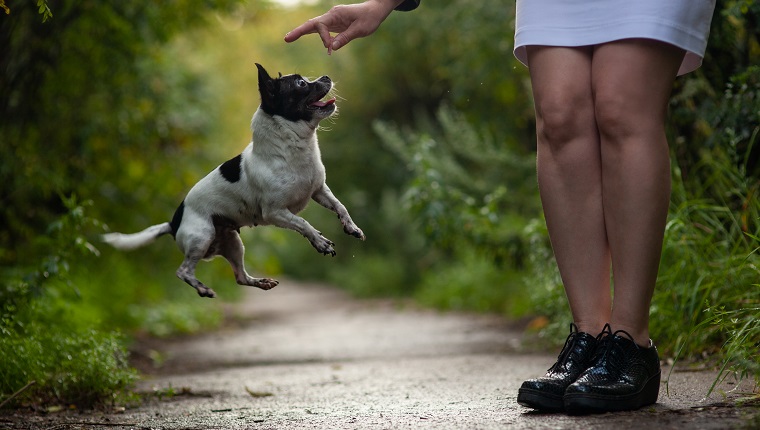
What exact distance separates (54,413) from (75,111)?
4.82 m

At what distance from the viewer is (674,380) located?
11.2 ft

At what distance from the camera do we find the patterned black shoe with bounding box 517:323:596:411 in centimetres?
273

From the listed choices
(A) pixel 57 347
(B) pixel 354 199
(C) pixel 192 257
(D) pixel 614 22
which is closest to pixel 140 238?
(C) pixel 192 257

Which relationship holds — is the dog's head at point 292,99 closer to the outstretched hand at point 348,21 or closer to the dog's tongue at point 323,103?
the dog's tongue at point 323,103

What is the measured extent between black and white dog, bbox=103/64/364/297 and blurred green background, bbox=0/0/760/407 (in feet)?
0.75

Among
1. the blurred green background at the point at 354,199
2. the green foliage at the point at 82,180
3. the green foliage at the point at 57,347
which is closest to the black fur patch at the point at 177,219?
the blurred green background at the point at 354,199

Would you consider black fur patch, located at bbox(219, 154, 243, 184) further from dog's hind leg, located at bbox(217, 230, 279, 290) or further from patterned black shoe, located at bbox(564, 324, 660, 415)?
patterned black shoe, located at bbox(564, 324, 660, 415)

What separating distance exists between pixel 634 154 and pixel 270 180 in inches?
45.0

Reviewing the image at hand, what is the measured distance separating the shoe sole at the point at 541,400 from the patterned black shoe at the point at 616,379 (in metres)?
0.09

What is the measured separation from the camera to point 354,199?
1683cm

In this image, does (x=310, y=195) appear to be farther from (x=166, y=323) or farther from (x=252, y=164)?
(x=166, y=323)

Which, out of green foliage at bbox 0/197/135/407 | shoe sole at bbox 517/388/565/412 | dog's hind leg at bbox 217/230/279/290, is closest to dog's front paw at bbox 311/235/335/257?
dog's hind leg at bbox 217/230/279/290

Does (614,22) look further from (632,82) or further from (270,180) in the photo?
(270,180)

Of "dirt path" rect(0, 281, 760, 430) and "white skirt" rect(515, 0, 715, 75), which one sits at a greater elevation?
"white skirt" rect(515, 0, 715, 75)
